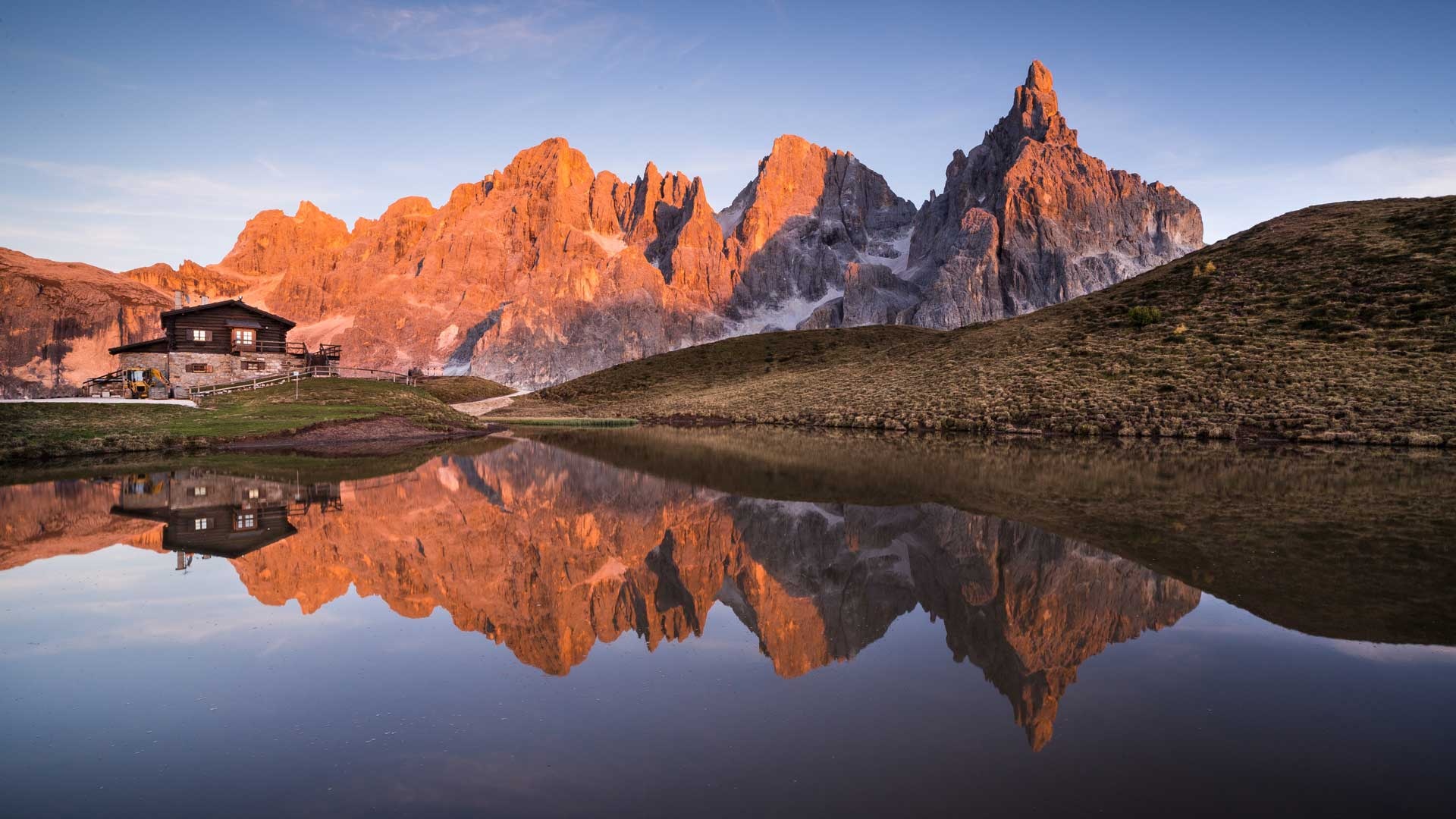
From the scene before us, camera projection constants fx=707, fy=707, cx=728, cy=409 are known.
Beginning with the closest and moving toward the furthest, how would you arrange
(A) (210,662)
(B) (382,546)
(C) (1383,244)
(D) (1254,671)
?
(D) (1254,671) → (A) (210,662) → (B) (382,546) → (C) (1383,244)

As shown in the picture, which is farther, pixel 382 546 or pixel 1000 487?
pixel 1000 487

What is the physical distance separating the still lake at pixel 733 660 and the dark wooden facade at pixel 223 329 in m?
56.1

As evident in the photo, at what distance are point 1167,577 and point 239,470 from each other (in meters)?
32.5

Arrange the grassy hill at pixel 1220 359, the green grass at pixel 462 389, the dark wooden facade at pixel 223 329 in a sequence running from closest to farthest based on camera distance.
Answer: the grassy hill at pixel 1220 359 → the dark wooden facade at pixel 223 329 → the green grass at pixel 462 389

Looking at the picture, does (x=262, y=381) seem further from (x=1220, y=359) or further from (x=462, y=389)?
(x=1220, y=359)

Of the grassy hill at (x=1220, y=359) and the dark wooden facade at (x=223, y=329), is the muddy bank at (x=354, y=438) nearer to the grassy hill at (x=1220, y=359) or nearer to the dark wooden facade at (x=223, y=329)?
the dark wooden facade at (x=223, y=329)

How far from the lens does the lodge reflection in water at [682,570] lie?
31.1 feet

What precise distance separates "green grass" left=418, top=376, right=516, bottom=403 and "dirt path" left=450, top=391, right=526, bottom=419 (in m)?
3.13

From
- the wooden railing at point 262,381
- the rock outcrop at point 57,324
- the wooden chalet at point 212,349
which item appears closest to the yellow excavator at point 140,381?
the wooden chalet at point 212,349

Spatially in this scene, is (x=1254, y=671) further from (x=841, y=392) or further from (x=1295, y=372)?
(x=841, y=392)

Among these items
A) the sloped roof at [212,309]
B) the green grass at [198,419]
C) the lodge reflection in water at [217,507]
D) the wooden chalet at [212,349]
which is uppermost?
the sloped roof at [212,309]

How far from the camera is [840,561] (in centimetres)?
1346

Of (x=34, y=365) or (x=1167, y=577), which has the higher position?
(x=34, y=365)

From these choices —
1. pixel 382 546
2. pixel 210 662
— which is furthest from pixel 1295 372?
pixel 210 662
